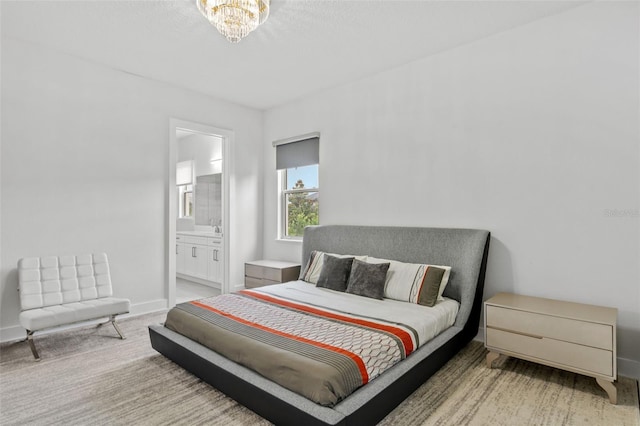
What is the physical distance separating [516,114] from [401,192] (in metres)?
1.29

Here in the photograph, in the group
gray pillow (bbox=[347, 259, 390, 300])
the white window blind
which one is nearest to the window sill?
the white window blind

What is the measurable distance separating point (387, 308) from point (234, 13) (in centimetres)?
249

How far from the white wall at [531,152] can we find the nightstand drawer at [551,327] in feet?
1.85

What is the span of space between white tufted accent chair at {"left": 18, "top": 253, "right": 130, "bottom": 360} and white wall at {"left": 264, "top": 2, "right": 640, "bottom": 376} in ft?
9.26

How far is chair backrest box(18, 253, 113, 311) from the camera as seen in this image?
10.1 ft

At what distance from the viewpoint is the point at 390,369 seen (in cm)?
209

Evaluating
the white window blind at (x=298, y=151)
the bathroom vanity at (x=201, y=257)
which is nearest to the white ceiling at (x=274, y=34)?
the white window blind at (x=298, y=151)

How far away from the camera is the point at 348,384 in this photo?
179 centimetres

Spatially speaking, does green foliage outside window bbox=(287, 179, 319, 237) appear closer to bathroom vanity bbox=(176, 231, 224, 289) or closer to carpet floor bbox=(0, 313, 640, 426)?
bathroom vanity bbox=(176, 231, 224, 289)

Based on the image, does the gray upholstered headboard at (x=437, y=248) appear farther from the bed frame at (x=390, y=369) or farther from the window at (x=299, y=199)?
the window at (x=299, y=199)

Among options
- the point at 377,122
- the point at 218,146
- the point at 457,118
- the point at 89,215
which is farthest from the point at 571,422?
the point at 218,146

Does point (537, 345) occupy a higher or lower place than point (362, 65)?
lower

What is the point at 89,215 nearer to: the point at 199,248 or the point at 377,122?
the point at 199,248

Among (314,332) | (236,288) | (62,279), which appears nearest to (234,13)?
(314,332)
